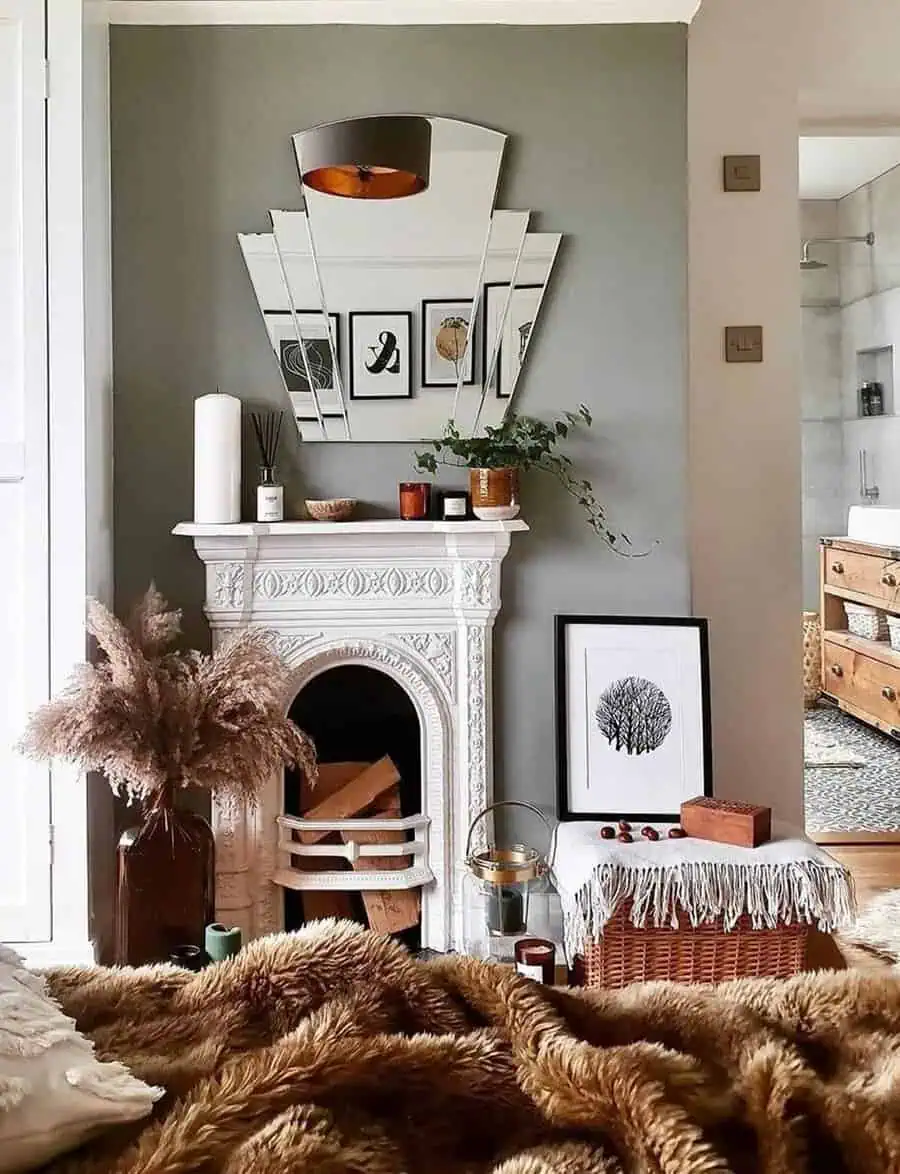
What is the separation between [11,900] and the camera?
2957mm

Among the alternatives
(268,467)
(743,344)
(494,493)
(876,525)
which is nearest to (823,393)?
(876,525)

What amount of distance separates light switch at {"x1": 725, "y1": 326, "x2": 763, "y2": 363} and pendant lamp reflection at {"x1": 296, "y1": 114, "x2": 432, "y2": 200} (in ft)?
3.80

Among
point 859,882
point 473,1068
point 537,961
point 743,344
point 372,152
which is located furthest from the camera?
point 859,882

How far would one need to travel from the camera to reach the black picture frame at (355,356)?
3.23 meters

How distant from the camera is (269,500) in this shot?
3.14 m

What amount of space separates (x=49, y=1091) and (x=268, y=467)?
2.44m

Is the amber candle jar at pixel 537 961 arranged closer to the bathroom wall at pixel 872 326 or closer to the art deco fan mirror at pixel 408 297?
the art deco fan mirror at pixel 408 297

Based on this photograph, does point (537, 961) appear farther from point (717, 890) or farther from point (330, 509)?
point (330, 509)

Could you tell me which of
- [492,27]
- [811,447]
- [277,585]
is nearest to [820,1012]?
[277,585]

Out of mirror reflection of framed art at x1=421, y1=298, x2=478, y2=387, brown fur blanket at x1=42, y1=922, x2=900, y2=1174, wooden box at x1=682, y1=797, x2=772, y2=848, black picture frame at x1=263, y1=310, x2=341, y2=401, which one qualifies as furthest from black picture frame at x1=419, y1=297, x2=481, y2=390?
brown fur blanket at x1=42, y1=922, x2=900, y2=1174

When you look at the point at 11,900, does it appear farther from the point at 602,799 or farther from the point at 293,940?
the point at 293,940

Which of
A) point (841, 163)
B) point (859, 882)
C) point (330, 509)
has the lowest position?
point (859, 882)

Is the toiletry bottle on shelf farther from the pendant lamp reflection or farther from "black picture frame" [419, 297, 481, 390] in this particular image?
the pendant lamp reflection

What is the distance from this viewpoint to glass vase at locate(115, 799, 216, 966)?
2729 millimetres
